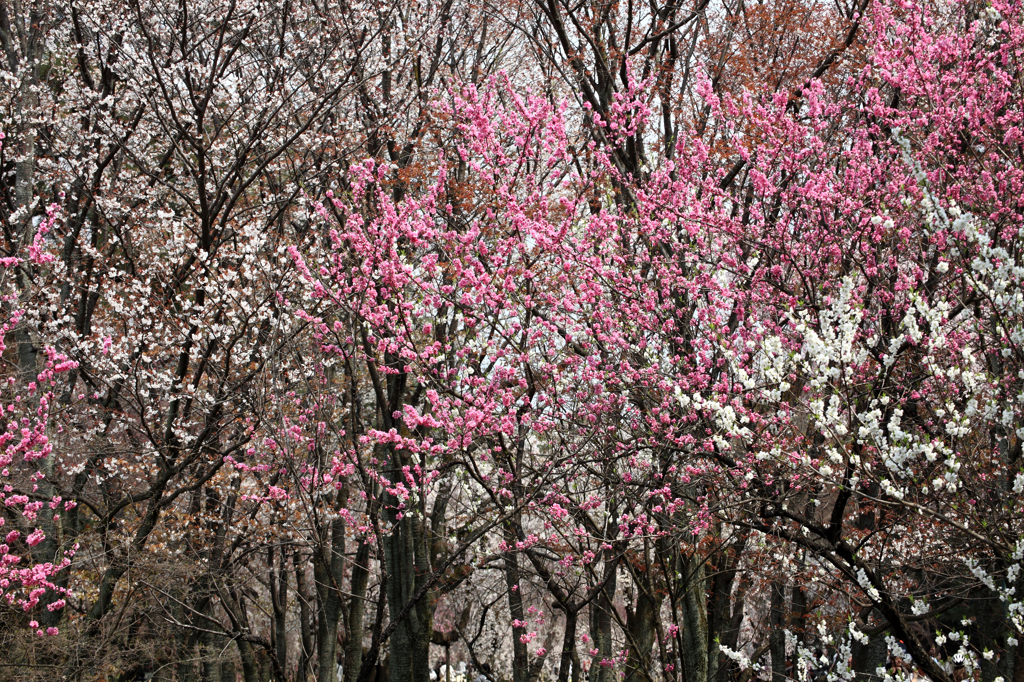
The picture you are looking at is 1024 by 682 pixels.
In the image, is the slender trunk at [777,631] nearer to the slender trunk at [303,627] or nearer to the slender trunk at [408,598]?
the slender trunk at [408,598]

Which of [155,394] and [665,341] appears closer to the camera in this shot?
[665,341]

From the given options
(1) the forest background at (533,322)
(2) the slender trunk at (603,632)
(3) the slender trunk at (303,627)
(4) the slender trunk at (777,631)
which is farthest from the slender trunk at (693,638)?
(3) the slender trunk at (303,627)

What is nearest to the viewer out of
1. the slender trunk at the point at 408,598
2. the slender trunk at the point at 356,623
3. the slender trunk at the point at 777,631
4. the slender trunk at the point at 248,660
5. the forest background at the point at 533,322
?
the forest background at the point at 533,322

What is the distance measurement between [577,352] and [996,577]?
4175mm

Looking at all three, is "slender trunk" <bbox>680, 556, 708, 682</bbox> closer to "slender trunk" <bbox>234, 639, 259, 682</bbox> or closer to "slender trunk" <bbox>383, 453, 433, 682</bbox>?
"slender trunk" <bbox>383, 453, 433, 682</bbox>

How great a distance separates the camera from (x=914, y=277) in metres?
6.73

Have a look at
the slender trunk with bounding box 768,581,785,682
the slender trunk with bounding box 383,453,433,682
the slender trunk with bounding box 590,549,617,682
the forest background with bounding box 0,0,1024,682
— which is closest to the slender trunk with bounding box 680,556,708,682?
the forest background with bounding box 0,0,1024,682

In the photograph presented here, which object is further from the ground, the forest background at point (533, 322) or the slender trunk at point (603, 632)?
the forest background at point (533, 322)

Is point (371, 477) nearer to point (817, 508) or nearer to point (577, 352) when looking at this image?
point (577, 352)

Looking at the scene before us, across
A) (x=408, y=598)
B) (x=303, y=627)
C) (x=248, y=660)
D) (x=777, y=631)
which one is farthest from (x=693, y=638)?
(x=248, y=660)

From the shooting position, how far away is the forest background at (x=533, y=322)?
19.9 feet

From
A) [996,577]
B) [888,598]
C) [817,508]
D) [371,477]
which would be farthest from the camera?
[817,508]

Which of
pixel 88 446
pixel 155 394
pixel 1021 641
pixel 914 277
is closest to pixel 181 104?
pixel 155 394

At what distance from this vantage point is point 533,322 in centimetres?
804
